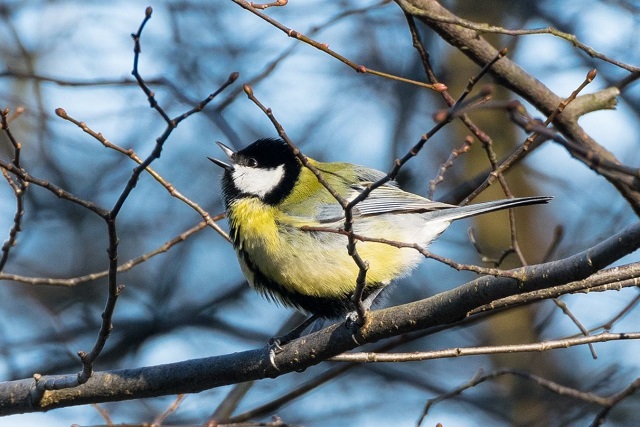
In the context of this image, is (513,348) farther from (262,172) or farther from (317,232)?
(262,172)

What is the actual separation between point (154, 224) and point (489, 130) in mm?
3716

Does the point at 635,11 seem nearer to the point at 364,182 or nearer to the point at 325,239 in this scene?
the point at 364,182

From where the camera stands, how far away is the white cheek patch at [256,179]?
429 centimetres

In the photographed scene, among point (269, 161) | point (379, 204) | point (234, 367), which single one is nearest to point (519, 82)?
point (379, 204)

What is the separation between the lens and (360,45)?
365 inches

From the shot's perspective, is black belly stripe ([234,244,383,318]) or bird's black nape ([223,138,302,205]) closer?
black belly stripe ([234,244,383,318])

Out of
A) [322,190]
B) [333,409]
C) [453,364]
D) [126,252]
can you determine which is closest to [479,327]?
[453,364]

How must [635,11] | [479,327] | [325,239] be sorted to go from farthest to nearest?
[479,327]
[635,11]
[325,239]

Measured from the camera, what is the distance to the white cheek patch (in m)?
4.29

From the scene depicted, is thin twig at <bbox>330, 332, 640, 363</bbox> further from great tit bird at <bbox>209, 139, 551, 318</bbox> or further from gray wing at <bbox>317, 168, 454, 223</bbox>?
gray wing at <bbox>317, 168, 454, 223</bbox>

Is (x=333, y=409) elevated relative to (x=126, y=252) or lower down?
lower down

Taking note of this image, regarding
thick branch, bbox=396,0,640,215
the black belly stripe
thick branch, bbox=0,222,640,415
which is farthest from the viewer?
the black belly stripe

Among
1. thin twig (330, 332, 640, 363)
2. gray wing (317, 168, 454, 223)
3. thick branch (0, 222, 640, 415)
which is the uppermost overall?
gray wing (317, 168, 454, 223)

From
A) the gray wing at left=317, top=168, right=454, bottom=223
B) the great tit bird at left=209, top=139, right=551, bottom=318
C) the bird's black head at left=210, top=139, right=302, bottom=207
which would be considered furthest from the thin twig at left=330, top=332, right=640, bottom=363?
the bird's black head at left=210, top=139, right=302, bottom=207
